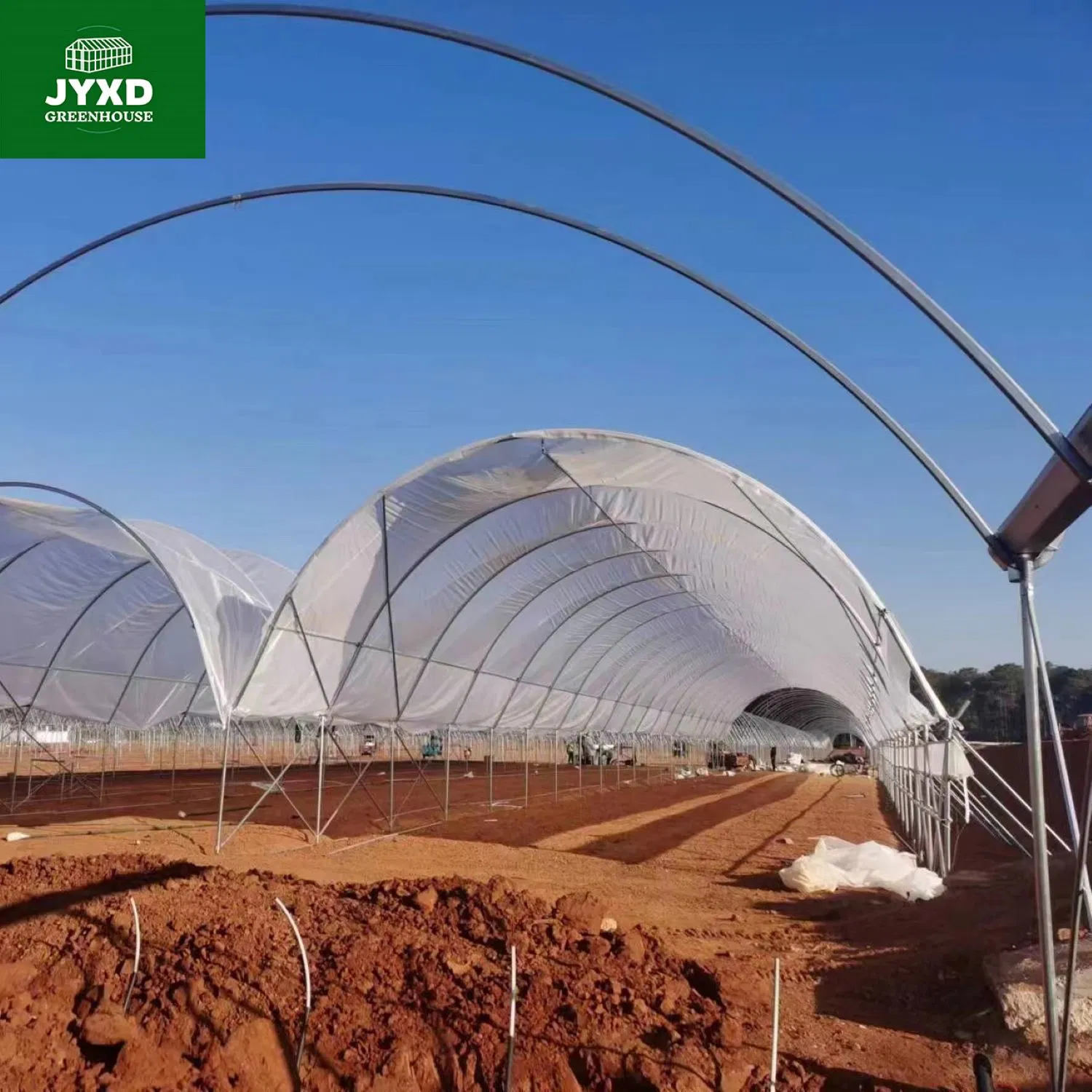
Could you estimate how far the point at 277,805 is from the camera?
23484 mm

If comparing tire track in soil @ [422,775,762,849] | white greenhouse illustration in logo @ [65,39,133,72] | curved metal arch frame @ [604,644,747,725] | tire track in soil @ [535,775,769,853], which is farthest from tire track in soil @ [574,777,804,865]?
white greenhouse illustration in logo @ [65,39,133,72]

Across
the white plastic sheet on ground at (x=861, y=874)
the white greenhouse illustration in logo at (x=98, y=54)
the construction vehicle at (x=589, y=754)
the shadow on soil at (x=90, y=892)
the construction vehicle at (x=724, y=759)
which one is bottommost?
the construction vehicle at (x=724, y=759)

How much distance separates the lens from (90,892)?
348 inches

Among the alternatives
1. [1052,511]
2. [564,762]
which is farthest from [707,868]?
[564,762]

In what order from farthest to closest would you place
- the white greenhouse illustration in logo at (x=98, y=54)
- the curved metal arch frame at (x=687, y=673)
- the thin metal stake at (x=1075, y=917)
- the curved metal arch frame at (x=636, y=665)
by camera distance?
the curved metal arch frame at (x=687, y=673)
the curved metal arch frame at (x=636, y=665)
the white greenhouse illustration in logo at (x=98, y=54)
the thin metal stake at (x=1075, y=917)

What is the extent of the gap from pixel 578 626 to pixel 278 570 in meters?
7.34

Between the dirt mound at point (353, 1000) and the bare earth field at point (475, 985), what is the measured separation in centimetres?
2

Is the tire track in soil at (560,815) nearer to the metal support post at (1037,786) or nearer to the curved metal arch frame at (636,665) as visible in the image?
the curved metal arch frame at (636,665)

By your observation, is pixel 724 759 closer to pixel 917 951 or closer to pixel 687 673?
pixel 687 673

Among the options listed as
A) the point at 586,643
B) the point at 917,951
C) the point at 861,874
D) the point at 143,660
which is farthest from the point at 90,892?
the point at 586,643

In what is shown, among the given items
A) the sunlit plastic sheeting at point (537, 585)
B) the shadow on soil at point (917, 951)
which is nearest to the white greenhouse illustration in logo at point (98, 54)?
the sunlit plastic sheeting at point (537, 585)

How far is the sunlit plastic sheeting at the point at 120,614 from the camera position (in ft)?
47.7

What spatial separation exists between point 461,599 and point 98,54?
36.5 ft

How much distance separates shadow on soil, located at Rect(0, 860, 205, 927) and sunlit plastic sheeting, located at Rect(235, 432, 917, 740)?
3808 mm
